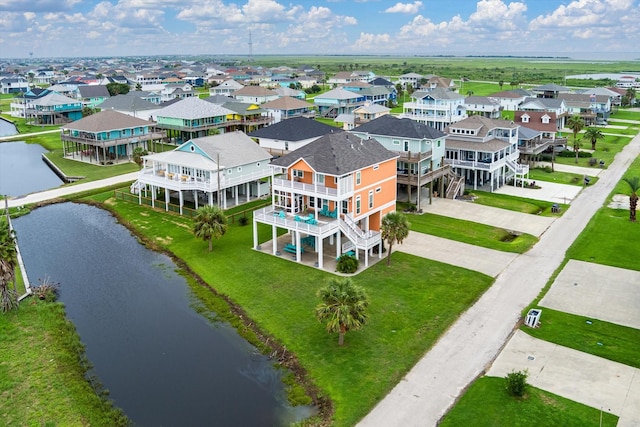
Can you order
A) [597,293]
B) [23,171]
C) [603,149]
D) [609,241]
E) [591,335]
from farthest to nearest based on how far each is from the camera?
[603,149]
[23,171]
[609,241]
[597,293]
[591,335]

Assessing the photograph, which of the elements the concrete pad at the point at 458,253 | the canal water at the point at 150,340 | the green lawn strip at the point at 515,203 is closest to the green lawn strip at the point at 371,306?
the concrete pad at the point at 458,253

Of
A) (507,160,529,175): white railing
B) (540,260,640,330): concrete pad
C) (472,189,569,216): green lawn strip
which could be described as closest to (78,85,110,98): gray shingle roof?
(507,160,529,175): white railing

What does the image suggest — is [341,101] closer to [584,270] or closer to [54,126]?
[54,126]

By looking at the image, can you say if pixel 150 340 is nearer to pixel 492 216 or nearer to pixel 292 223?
pixel 292 223

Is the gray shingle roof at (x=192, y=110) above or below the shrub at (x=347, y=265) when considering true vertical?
above

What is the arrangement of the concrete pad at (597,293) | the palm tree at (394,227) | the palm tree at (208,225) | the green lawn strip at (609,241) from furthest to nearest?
the palm tree at (208,225) → the green lawn strip at (609,241) → the palm tree at (394,227) → the concrete pad at (597,293)

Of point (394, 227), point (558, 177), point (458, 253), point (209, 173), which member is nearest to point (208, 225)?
point (209, 173)

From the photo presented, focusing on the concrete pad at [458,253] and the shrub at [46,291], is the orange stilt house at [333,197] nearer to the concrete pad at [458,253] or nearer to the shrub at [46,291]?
the concrete pad at [458,253]
